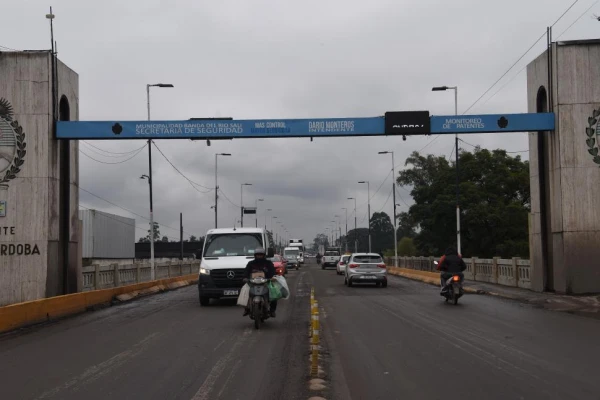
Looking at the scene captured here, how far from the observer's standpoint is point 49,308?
16453mm

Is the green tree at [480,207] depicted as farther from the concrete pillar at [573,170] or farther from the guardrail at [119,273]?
the concrete pillar at [573,170]

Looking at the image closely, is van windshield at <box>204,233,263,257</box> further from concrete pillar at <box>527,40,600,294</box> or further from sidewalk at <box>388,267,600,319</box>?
concrete pillar at <box>527,40,600,294</box>

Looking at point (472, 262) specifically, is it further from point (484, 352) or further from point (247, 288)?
point (484, 352)

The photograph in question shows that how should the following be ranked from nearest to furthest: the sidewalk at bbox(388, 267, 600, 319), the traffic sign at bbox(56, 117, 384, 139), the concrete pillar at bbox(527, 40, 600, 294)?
the sidewalk at bbox(388, 267, 600, 319) < the concrete pillar at bbox(527, 40, 600, 294) < the traffic sign at bbox(56, 117, 384, 139)

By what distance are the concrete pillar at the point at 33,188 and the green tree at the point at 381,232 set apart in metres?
150

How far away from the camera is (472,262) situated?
34.9 meters

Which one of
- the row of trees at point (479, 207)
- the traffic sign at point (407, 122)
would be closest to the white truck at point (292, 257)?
the row of trees at point (479, 207)

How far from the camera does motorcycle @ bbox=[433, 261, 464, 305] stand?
19.7m

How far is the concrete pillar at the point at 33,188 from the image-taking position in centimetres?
2020

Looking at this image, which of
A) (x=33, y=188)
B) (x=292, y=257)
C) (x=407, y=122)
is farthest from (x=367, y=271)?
(x=292, y=257)

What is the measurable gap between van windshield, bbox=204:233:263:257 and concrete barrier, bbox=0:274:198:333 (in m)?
3.87

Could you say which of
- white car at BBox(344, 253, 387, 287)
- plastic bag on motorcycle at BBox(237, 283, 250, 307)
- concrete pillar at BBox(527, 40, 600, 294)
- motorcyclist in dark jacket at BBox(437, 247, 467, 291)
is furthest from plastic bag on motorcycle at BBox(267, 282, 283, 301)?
white car at BBox(344, 253, 387, 287)

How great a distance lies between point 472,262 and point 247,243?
728 inches

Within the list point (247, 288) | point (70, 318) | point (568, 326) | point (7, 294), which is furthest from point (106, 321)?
point (568, 326)
